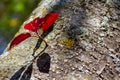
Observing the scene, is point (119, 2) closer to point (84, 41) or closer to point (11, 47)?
point (84, 41)

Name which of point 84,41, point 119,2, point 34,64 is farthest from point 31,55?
point 119,2

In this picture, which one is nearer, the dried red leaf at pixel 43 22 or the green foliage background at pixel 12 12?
the dried red leaf at pixel 43 22

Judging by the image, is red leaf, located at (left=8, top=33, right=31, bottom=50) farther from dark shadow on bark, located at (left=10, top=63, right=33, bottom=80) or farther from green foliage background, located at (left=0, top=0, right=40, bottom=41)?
green foliage background, located at (left=0, top=0, right=40, bottom=41)

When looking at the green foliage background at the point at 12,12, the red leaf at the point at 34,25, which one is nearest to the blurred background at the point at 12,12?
the green foliage background at the point at 12,12

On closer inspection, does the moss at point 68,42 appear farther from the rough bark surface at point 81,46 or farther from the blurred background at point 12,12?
the blurred background at point 12,12

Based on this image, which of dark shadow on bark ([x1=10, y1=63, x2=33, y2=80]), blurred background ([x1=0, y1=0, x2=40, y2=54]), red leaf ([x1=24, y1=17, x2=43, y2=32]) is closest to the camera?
dark shadow on bark ([x1=10, y1=63, x2=33, y2=80])

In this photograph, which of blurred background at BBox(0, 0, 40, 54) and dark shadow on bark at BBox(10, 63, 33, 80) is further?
blurred background at BBox(0, 0, 40, 54)

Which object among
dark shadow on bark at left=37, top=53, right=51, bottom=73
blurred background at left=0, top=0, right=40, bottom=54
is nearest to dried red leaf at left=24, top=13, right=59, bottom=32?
dark shadow on bark at left=37, top=53, right=51, bottom=73
